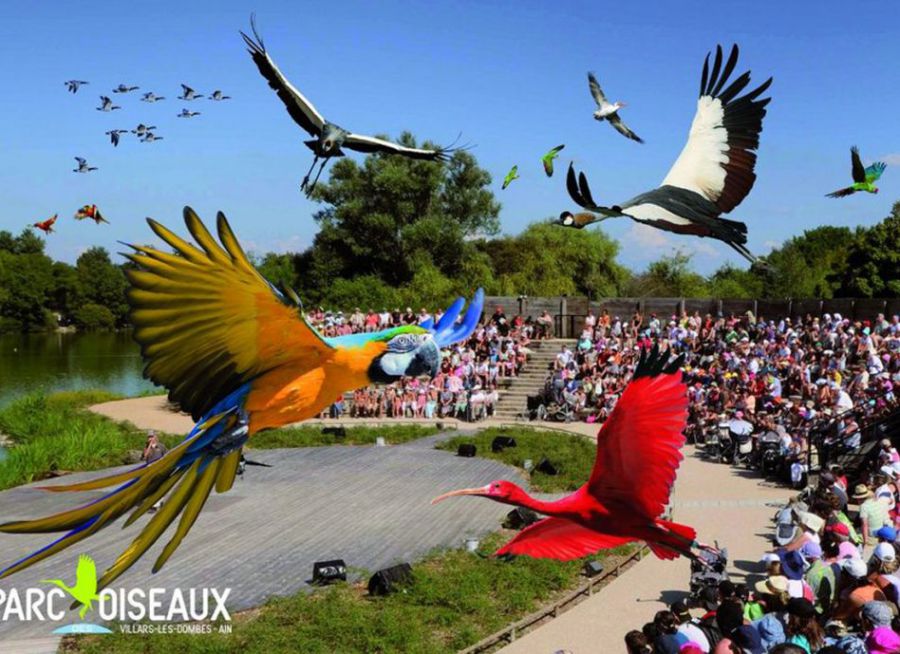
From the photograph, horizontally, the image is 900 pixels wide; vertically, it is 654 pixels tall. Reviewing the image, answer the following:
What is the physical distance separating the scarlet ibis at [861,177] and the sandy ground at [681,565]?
246 inches

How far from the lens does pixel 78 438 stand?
20641 mm

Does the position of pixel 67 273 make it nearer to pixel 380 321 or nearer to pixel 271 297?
pixel 380 321

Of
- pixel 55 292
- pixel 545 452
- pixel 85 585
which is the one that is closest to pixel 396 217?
pixel 545 452

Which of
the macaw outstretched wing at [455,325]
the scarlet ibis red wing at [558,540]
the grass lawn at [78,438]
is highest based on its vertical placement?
the macaw outstretched wing at [455,325]

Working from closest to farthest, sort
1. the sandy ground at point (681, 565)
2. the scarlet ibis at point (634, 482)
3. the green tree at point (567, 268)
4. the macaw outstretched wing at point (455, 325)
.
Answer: the scarlet ibis at point (634, 482), the macaw outstretched wing at point (455, 325), the sandy ground at point (681, 565), the green tree at point (567, 268)

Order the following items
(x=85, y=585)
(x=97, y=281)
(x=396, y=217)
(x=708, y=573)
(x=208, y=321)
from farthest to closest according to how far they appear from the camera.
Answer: (x=97, y=281) < (x=396, y=217) < (x=708, y=573) < (x=85, y=585) < (x=208, y=321)

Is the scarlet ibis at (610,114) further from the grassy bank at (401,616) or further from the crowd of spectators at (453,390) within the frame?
the crowd of spectators at (453,390)

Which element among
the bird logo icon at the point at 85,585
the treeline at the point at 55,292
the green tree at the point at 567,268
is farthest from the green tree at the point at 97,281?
the bird logo icon at the point at 85,585

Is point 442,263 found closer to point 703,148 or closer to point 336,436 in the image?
point 336,436

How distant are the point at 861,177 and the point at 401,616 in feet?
25.4

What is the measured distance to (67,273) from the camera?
204 ft

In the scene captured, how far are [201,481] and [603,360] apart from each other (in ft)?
69.0

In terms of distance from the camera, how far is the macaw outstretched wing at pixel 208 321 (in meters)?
3.45

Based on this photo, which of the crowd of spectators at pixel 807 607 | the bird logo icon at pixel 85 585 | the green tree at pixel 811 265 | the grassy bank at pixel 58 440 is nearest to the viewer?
the bird logo icon at pixel 85 585
